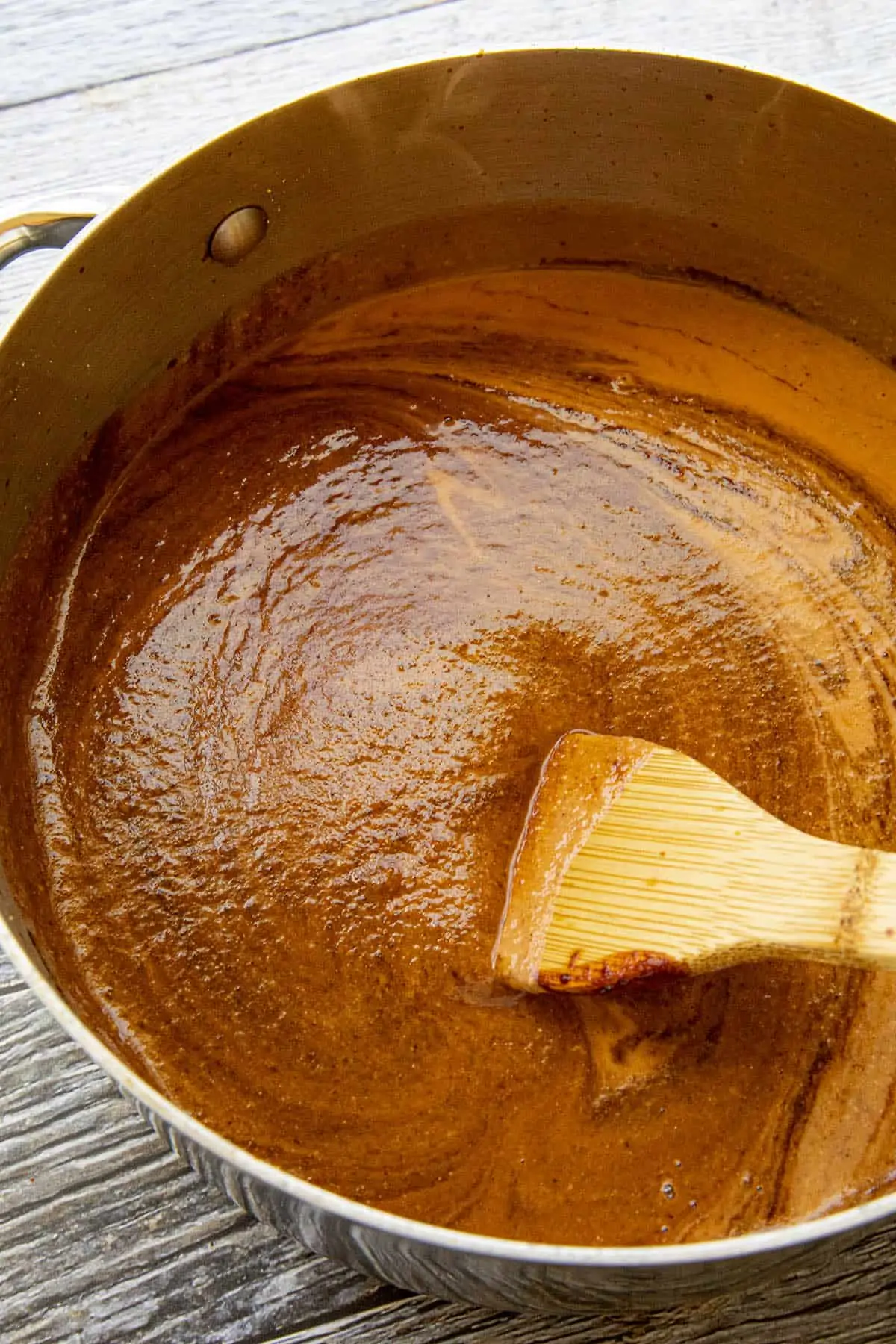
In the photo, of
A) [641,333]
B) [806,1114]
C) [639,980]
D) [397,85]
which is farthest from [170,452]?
[806,1114]

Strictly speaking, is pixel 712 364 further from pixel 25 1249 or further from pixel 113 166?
pixel 25 1249

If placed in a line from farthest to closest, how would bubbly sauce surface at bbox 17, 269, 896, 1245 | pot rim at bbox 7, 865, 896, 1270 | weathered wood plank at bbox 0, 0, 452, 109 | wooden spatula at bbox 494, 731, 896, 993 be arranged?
weathered wood plank at bbox 0, 0, 452, 109
bubbly sauce surface at bbox 17, 269, 896, 1245
wooden spatula at bbox 494, 731, 896, 993
pot rim at bbox 7, 865, 896, 1270

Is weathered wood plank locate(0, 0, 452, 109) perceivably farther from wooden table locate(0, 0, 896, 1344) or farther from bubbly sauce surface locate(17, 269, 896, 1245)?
bubbly sauce surface locate(17, 269, 896, 1245)

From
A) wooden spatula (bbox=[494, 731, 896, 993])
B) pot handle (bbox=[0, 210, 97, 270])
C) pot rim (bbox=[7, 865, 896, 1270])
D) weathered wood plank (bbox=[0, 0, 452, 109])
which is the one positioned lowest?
pot rim (bbox=[7, 865, 896, 1270])

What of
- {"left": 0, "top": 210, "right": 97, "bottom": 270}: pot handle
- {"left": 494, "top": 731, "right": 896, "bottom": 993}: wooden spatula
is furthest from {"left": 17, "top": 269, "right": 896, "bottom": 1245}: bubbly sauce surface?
{"left": 0, "top": 210, "right": 97, "bottom": 270}: pot handle

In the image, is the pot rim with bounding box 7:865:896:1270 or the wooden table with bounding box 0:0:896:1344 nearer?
the pot rim with bounding box 7:865:896:1270
